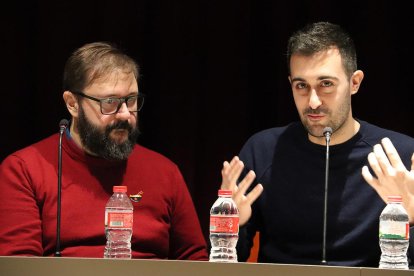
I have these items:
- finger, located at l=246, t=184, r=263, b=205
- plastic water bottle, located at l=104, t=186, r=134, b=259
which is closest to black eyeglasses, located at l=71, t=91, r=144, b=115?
plastic water bottle, located at l=104, t=186, r=134, b=259

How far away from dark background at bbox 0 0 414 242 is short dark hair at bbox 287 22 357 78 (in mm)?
714

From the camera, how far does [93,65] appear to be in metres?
3.28

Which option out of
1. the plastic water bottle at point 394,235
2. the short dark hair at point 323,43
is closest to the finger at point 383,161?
the plastic water bottle at point 394,235

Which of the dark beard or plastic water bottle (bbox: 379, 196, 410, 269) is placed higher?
the dark beard

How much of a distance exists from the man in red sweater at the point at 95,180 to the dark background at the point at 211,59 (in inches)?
23.6

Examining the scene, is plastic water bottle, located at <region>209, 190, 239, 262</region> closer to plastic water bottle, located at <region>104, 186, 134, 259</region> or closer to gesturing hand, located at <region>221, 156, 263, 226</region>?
gesturing hand, located at <region>221, 156, 263, 226</region>

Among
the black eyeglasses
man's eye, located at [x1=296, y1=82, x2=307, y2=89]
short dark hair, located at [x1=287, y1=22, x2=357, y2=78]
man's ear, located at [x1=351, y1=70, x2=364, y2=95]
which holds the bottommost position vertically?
the black eyeglasses

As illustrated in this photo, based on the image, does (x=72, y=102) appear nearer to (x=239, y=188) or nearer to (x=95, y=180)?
(x=95, y=180)

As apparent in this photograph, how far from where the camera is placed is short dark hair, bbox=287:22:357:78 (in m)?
3.22

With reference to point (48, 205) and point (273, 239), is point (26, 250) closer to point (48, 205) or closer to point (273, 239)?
point (48, 205)

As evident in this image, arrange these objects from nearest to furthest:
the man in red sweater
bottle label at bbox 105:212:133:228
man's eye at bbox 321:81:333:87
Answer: bottle label at bbox 105:212:133:228 < the man in red sweater < man's eye at bbox 321:81:333:87

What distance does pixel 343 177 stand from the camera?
10.5 feet

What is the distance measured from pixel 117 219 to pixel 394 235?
94 centimetres

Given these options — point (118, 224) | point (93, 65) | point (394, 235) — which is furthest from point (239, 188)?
point (93, 65)
